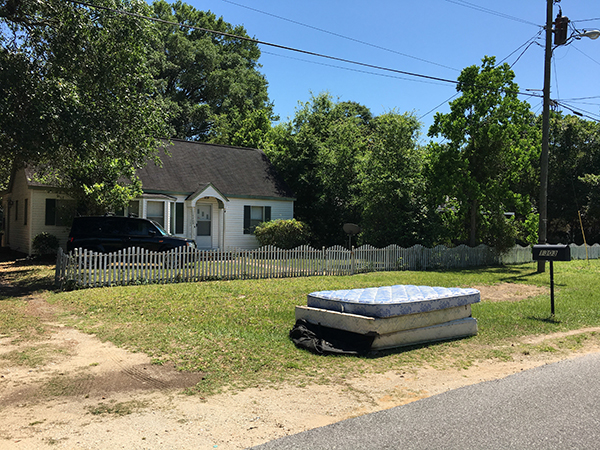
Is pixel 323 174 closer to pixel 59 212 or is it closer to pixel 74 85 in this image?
pixel 59 212

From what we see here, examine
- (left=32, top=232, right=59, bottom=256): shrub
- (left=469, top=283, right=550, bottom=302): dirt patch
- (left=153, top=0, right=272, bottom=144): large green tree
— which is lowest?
(left=469, top=283, right=550, bottom=302): dirt patch

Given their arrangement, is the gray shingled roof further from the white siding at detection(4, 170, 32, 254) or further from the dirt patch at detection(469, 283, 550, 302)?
the dirt patch at detection(469, 283, 550, 302)

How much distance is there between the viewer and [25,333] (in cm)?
761

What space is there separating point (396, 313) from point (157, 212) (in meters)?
16.8

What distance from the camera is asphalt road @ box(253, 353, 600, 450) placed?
13.2 feet

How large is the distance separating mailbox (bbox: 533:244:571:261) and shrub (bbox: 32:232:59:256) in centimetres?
1798

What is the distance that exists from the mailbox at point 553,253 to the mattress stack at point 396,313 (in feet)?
7.43

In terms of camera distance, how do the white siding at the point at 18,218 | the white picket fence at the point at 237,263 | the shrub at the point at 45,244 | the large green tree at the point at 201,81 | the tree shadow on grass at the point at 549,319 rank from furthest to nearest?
the large green tree at the point at 201,81, the white siding at the point at 18,218, the shrub at the point at 45,244, the white picket fence at the point at 237,263, the tree shadow on grass at the point at 549,319

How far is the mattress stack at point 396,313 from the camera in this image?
694 cm

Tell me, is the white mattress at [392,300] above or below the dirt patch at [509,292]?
above

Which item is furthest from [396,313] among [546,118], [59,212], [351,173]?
[351,173]

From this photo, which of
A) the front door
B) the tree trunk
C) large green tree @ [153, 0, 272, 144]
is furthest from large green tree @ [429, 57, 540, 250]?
large green tree @ [153, 0, 272, 144]

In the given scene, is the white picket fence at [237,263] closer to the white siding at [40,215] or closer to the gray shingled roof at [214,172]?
the white siding at [40,215]

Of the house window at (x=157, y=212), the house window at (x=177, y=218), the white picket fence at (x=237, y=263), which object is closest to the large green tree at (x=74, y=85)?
the white picket fence at (x=237, y=263)
